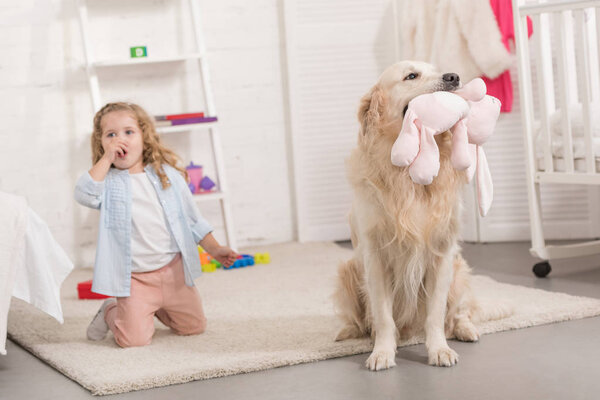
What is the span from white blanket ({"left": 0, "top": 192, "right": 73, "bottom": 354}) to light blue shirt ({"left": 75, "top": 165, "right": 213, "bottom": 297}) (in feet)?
0.40

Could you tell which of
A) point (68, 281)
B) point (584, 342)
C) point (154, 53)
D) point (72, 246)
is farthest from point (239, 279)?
point (584, 342)

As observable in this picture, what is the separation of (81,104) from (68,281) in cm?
92

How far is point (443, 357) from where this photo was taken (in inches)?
81.6

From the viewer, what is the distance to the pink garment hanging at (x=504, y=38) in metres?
3.83

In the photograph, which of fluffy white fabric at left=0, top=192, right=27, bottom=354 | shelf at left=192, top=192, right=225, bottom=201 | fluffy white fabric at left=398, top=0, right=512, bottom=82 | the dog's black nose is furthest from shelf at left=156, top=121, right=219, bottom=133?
the dog's black nose

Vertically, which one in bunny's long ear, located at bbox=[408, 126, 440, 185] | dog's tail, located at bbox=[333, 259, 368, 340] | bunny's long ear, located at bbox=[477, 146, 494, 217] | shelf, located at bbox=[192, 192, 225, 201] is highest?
bunny's long ear, located at bbox=[408, 126, 440, 185]

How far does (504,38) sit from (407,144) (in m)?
2.11

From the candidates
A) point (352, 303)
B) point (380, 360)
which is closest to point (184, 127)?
point (352, 303)

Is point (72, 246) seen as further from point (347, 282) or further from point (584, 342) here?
point (584, 342)

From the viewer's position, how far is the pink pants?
2430mm

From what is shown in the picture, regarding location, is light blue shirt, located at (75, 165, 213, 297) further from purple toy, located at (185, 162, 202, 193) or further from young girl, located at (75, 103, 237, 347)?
purple toy, located at (185, 162, 202, 193)

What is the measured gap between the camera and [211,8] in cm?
431

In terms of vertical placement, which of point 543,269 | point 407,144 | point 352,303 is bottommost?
point 543,269

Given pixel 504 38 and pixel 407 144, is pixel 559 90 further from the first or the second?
pixel 407 144
